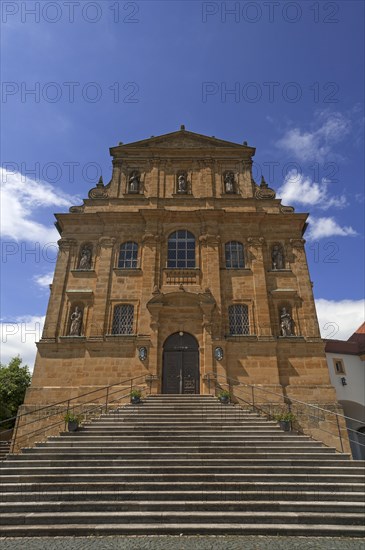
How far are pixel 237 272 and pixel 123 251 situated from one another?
6.77 meters

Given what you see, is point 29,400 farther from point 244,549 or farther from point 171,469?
point 244,549

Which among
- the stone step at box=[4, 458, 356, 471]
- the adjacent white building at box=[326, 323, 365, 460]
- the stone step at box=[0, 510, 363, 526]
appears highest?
the adjacent white building at box=[326, 323, 365, 460]

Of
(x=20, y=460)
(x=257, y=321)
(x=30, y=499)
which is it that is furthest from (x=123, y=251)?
(x=30, y=499)

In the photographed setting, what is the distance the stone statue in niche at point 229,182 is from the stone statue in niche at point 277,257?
4.70 m

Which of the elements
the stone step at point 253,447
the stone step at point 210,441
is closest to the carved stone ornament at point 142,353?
the stone step at point 210,441

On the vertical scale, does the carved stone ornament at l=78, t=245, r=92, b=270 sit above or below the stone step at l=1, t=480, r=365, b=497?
above

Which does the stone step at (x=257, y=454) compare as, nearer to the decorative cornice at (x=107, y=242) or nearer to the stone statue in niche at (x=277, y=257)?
the stone statue in niche at (x=277, y=257)

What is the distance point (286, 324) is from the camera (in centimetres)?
1755

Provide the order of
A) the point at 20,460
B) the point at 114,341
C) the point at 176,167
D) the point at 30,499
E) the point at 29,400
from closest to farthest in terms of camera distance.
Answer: the point at 30,499 < the point at 20,460 < the point at 29,400 < the point at 114,341 < the point at 176,167

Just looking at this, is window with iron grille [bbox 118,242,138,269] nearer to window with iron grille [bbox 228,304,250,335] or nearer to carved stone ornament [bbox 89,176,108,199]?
carved stone ornament [bbox 89,176,108,199]

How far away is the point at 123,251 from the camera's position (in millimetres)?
19656

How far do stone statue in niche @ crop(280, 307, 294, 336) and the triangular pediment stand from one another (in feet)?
38.7

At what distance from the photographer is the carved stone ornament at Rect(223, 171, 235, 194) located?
21359 millimetres

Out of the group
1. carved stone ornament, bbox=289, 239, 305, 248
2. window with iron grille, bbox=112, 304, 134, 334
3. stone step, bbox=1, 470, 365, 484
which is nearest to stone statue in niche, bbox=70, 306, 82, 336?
window with iron grille, bbox=112, 304, 134, 334
